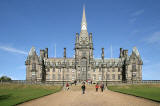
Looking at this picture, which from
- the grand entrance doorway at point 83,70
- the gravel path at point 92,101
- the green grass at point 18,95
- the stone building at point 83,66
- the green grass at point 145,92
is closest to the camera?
the gravel path at point 92,101

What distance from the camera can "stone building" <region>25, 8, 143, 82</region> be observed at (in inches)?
2758

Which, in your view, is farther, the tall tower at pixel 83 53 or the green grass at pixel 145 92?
the tall tower at pixel 83 53

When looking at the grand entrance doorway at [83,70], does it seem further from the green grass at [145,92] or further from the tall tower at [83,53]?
the green grass at [145,92]

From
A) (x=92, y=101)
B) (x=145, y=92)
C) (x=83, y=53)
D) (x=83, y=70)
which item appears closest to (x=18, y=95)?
(x=92, y=101)

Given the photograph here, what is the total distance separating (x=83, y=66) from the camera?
7256 centimetres

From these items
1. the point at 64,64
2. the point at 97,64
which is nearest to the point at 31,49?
the point at 64,64

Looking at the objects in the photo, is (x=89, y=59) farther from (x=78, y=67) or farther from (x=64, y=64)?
(x=64, y=64)

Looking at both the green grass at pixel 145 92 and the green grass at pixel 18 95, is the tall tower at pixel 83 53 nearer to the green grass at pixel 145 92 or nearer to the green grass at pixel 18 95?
the green grass at pixel 145 92

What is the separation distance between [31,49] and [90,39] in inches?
929

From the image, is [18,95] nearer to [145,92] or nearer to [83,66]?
[145,92]

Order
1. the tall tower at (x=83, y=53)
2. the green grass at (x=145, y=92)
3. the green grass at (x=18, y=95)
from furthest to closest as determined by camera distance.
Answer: the tall tower at (x=83, y=53) → the green grass at (x=145, y=92) → the green grass at (x=18, y=95)

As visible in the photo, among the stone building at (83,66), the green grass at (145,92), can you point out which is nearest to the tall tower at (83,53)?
the stone building at (83,66)

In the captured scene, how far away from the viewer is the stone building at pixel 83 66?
230 feet

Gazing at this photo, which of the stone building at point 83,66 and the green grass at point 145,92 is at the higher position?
the stone building at point 83,66
